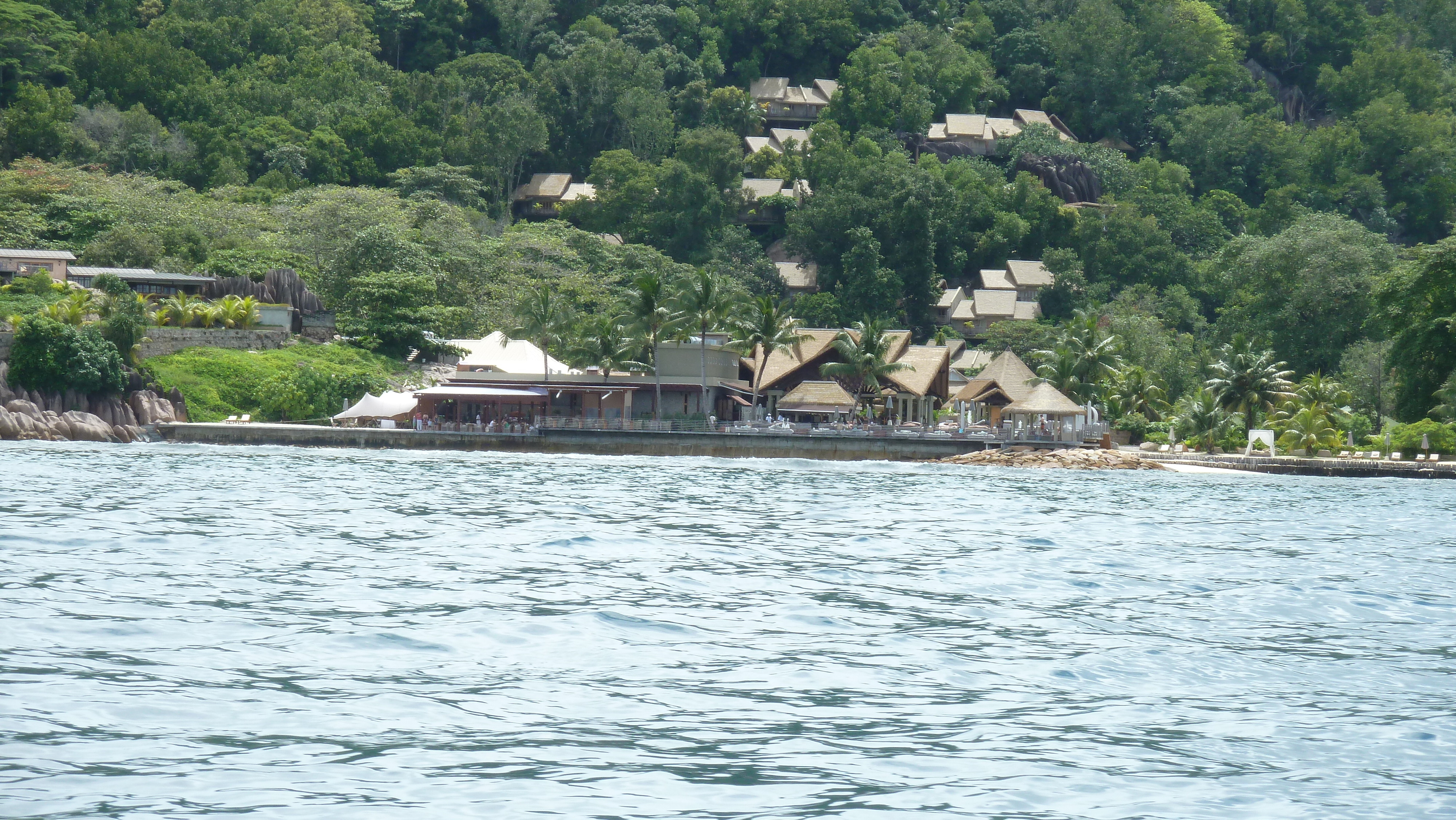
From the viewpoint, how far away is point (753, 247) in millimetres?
92000

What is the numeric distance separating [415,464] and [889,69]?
77.5 meters

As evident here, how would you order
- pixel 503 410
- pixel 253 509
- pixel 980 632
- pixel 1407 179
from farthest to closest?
pixel 1407 179 → pixel 503 410 → pixel 253 509 → pixel 980 632

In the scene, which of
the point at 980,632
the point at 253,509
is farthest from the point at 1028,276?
the point at 980,632

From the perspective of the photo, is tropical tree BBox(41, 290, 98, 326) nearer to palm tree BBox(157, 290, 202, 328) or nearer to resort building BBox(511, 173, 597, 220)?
palm tree BBox(157, 290, 202, 328)

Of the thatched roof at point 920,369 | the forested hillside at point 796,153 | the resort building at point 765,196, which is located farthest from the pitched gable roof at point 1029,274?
the thatched roof at point 920,369

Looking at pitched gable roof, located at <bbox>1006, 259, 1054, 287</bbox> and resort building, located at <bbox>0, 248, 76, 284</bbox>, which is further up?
pitched gable roof, located at <bbox>1006, 259, 1054, 287</bbox>

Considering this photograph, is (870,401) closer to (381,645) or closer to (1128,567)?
(1128,567)

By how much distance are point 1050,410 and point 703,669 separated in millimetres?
43871

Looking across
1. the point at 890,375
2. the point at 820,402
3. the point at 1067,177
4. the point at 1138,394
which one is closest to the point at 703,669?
the point at 820,402

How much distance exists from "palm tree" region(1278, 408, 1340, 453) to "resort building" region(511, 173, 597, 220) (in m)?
60.9

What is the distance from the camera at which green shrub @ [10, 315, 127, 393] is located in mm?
47562

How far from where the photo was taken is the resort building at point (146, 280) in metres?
59.1

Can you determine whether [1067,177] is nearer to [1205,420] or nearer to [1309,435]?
[1205,420]

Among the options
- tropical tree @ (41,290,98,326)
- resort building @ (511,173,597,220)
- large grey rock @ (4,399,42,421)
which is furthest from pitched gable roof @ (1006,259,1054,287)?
large grey rock @ (4,399,42,421)
